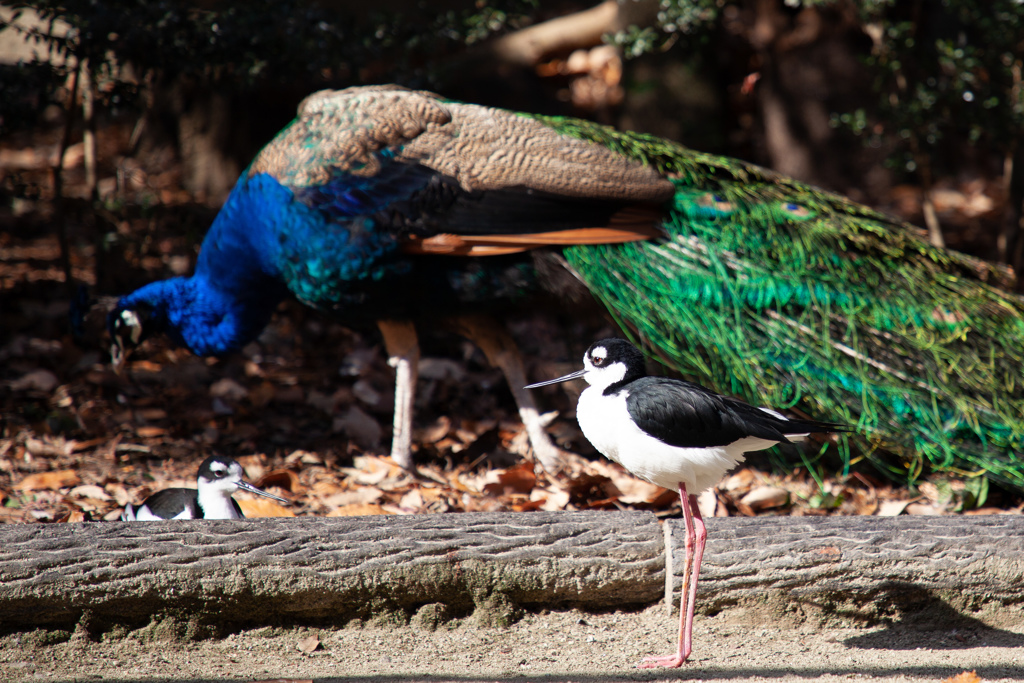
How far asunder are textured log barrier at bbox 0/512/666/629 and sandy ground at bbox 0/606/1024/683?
6 cm

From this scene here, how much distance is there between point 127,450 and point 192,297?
0.75 meters

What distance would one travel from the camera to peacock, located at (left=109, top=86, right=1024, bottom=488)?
11.5ft

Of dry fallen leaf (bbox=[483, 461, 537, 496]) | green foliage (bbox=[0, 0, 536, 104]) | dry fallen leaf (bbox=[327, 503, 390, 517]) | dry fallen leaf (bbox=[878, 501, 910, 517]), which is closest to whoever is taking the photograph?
dry fallen leaf (bbox=[327, 503, 390, 517])

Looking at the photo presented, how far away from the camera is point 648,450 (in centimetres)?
246

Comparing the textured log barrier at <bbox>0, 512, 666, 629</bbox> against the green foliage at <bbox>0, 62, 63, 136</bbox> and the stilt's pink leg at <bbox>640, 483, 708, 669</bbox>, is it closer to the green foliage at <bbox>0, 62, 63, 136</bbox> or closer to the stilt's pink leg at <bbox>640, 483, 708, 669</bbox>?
the stilt's pink leg at <bbox>640, 483, 708, 669</bbox>

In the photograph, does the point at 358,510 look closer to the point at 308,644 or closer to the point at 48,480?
the point at 308,644

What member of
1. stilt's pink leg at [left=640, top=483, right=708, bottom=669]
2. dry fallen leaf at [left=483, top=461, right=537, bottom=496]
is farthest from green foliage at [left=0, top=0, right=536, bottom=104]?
stilt's pink leg at [left=640, top=483, right=708, bottom=669]

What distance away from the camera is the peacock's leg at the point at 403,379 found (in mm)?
4105

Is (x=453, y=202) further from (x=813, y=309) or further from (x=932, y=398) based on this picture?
(x=932, y=398)

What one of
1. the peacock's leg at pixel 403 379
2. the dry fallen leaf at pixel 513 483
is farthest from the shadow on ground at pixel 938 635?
the peacock's leg at pixel 403 379

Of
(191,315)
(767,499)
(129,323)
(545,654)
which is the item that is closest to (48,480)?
(129,323)

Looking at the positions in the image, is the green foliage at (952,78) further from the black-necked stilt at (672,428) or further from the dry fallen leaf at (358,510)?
the dry fallen leaf at (358,510)

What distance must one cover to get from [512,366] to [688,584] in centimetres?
176

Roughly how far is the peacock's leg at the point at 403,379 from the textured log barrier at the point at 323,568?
1.24 meters
